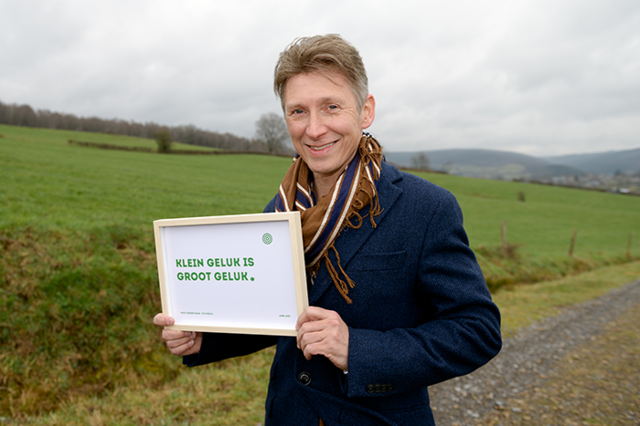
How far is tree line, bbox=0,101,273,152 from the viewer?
5362 cm

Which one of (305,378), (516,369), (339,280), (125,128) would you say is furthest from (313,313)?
(125,128)

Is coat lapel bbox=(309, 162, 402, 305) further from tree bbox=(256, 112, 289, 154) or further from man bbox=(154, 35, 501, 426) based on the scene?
tree bbox=(256, 112, 289, 154)

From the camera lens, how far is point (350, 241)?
5.77 ft

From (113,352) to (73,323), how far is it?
2.57 ft

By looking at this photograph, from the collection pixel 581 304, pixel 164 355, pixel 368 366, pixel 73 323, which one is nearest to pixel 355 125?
pixel 368 366

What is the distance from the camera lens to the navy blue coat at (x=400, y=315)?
153 centimetres

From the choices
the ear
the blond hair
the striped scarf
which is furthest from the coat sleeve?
the blond hair

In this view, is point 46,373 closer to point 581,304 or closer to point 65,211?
point 65,211

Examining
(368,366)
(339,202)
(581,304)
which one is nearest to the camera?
(368,366)

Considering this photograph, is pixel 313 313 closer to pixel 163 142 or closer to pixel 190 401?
pixel 190 401

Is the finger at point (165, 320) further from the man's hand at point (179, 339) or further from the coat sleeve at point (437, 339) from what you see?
the coat sleeve at point (437, 339)

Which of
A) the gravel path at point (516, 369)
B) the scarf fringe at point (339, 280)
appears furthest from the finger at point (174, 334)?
the gravel path at point (516, 369)

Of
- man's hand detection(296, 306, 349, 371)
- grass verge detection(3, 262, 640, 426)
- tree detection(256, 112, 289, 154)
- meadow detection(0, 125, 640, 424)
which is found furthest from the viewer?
tree detection(256, 112, 289, 154)

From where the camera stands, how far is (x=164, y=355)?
610 centimetres
